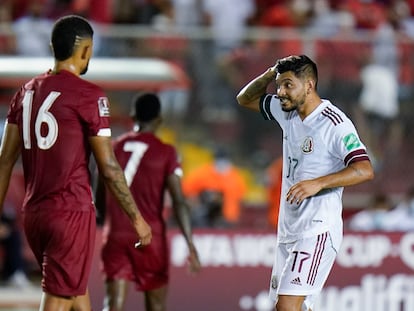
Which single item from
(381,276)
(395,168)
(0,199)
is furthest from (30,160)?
(395,168)

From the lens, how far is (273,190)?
621 inches

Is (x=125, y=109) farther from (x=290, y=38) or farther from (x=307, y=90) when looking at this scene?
(x=307, y=90)

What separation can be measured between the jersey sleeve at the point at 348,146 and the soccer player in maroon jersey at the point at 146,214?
2.29 m

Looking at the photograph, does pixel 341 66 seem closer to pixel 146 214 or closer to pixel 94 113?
pixel 146 214

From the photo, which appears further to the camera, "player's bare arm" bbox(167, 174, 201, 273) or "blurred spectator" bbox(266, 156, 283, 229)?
"blurred spectator" bbox(266, 156, 283, 229)

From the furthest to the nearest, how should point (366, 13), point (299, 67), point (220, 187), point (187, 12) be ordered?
point (366, 13)
point (187, 12)
point (220, 187)
point (299, 67)

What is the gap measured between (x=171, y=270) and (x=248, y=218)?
299 centimetres

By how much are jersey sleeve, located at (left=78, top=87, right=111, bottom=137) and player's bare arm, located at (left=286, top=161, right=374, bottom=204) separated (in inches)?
49.5

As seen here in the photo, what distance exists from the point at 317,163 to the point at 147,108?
2.44m

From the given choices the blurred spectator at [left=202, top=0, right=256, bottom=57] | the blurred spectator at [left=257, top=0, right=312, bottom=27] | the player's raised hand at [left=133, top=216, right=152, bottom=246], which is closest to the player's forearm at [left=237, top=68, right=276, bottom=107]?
the player's raised hand at [left=133, top=216, right=152, bottom=246]

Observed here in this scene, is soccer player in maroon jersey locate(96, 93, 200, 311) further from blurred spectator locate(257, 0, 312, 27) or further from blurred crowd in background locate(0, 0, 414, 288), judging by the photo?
blurred spectator locate(257, 0, 312, 27)

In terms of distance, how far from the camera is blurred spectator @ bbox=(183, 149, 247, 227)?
52.1ft

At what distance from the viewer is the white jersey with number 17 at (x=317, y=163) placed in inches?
348

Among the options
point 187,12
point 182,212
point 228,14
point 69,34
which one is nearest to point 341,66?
point 228,14
